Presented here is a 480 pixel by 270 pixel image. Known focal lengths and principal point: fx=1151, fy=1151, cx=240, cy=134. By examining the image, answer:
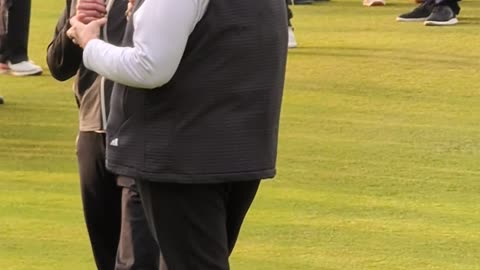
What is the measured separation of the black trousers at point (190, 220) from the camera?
Answer: 2910mm

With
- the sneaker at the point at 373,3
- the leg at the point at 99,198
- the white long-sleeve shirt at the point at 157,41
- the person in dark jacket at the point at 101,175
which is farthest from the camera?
the sneaker at the point at 373,3

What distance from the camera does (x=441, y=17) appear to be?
10.4 meters

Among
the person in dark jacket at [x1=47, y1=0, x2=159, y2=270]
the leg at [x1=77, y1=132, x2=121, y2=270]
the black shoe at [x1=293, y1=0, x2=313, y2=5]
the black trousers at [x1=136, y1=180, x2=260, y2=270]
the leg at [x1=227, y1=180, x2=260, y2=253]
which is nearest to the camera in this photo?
the black trousers at [x1=136, y1=180, x2=260, y2=270]

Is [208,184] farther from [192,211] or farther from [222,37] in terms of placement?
[222,37]

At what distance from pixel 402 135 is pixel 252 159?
12.9 ft

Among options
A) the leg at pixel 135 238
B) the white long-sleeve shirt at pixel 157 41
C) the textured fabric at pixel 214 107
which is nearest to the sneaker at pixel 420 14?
the leg at pixel 135 238

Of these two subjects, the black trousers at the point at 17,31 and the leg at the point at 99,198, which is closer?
the leg at the point at 99,198

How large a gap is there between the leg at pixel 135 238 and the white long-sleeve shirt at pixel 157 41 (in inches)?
28.5

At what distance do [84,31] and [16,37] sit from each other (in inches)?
225

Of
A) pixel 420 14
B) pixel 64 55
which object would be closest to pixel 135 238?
pixel 64 55

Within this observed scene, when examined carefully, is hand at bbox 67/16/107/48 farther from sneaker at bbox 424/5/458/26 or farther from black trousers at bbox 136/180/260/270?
sneaker at bbox 424/5/458/26

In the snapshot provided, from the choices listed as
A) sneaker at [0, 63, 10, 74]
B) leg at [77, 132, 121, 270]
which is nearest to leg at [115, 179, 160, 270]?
leg at [77, 132, 121, 270]

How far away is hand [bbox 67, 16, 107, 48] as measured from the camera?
9.92 ft

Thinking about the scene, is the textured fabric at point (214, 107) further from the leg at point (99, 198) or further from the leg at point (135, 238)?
the leg at point (99, 198)
